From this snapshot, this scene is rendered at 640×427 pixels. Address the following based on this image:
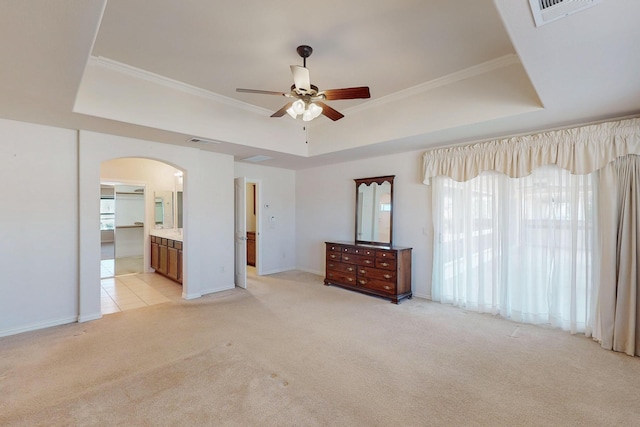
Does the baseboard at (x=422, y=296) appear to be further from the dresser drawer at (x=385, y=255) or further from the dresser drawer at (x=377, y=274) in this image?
the dresser drawer at (x=385, y=255)

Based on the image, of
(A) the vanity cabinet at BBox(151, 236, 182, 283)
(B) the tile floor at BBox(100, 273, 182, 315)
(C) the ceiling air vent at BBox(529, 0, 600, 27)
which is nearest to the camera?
(C) the ceiling air vent at BBox(529, 0, 600, 27)

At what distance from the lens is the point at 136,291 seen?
16.9 feet

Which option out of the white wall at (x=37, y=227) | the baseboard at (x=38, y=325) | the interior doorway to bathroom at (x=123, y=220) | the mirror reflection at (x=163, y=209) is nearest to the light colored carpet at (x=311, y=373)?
the baseboard at (x=38, y=325)

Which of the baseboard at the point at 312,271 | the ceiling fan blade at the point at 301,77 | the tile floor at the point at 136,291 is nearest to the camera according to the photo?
the ceiling fan blade at the point at 301,77

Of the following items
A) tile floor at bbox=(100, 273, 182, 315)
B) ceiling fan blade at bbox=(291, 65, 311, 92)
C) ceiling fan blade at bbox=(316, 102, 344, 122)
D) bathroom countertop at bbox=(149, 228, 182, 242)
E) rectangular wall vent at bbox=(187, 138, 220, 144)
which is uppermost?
ceiling fan blade at bbox=(291, 65, 311, 92)

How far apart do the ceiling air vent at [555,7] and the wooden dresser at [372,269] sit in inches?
133

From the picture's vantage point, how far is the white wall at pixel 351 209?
15.9ft

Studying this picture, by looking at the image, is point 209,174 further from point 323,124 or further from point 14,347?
point 14,347

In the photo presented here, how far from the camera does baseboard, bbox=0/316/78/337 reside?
339cm

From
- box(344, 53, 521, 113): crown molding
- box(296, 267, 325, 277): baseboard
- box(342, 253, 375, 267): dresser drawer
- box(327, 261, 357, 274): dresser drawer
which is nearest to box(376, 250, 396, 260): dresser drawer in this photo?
box(342, 253, 375, 267): dresser drawer

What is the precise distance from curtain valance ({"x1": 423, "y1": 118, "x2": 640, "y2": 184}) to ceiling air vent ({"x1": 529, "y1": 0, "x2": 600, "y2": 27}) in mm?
2342

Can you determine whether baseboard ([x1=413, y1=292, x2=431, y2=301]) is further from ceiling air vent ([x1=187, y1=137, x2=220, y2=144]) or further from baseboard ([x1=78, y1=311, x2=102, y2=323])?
baseboard ([x1=78, y1=311, x2=102, y2=323])

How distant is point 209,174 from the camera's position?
5141 mm

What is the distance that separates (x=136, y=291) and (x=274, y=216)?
3.02 meters
